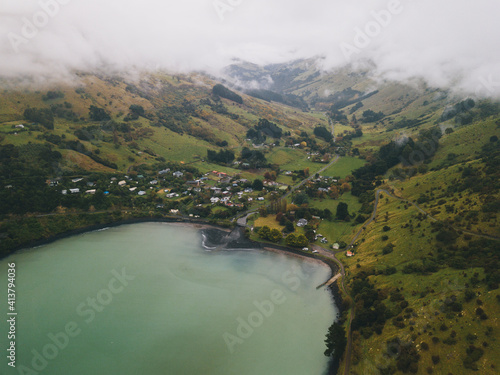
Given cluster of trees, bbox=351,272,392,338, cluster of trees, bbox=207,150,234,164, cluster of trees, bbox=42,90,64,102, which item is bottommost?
cluster of trees, bbox=351,272,392,338

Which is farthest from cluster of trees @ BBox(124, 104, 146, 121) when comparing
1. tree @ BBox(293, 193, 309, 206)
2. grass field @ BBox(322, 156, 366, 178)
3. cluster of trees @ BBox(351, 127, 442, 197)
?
cluster of trees @ BBox(351, 127, 442, 197)

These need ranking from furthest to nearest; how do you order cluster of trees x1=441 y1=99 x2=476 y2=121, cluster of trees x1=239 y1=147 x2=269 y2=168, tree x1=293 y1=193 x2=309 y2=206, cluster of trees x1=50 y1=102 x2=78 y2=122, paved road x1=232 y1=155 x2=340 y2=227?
cluster of trees x1=441 y1=99 x2=476 y2=121 < cluster of trees x1=50 y1=102 x2=78 y2=122 < cluster of trees x1=239 y1=147 x2=269 y2=168 < tree x1=293 y1=193 x2=309 y2=206 < paved road x1=232 y1=155 x2=340 y2=227

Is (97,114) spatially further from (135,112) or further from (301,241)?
(301,241)

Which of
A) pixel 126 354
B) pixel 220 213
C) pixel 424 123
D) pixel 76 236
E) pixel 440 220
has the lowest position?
pixel 126 354

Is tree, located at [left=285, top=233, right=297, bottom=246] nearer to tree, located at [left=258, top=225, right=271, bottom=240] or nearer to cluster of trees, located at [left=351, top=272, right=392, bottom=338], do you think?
tree, located at [left=258, top=225, right=271, bottom=240]

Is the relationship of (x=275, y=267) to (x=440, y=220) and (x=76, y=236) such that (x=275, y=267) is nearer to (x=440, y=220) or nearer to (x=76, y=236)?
(x=440, y=220)

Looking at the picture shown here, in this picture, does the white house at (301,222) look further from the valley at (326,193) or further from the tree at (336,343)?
the tree at (336,343)

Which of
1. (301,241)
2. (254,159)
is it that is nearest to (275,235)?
(301,241)

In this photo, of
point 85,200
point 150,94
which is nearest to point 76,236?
point 85,200
